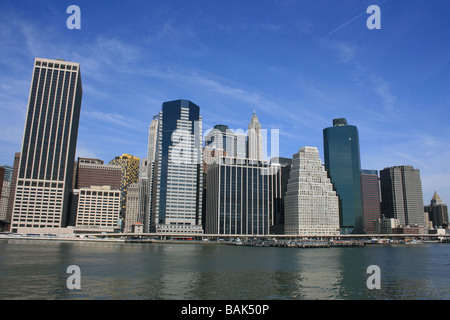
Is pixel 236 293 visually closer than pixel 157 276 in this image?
Yes

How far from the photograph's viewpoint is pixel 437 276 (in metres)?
66.2
